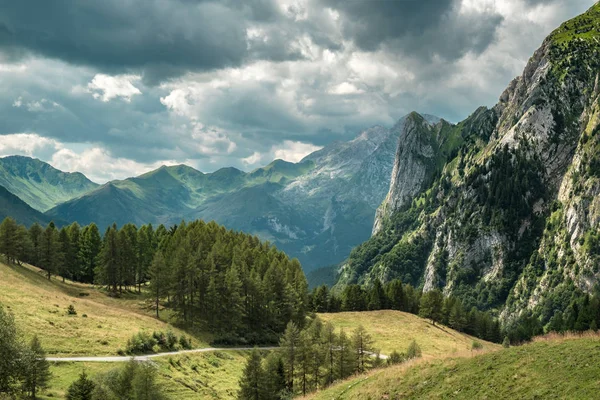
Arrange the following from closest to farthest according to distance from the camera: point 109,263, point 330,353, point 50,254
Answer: point 330,353 → point 50,254 → point 109,263

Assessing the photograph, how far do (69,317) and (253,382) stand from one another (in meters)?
35.1

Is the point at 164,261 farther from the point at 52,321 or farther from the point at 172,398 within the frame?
the point at 172,398

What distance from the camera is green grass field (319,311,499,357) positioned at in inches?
3613

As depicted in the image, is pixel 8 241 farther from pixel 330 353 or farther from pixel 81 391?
pixel 330 353

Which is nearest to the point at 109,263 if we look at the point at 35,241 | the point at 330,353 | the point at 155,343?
the point at 35,241

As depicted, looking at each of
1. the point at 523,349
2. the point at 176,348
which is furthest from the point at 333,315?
the point at 523,349

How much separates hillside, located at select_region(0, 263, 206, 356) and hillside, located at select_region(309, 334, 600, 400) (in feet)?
139

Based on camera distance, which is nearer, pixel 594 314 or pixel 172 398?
pixel 172 398

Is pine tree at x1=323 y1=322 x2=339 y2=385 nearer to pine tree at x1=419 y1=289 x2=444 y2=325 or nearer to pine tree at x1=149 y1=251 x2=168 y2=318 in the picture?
pine tree at x1=149 y1=251 x2=168 y2=318

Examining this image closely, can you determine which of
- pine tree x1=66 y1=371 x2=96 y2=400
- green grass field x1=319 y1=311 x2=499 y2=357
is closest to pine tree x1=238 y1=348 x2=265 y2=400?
pine tree x1=66 y1=371 x2=96 y2=400

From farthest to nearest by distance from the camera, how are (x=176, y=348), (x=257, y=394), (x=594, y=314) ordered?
(x=594, y=314) < (x=176, y=348) < (x=257, y=394)

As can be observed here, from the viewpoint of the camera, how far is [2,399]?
33.6 metres

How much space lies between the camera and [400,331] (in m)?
107

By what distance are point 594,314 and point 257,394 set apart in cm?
11290
